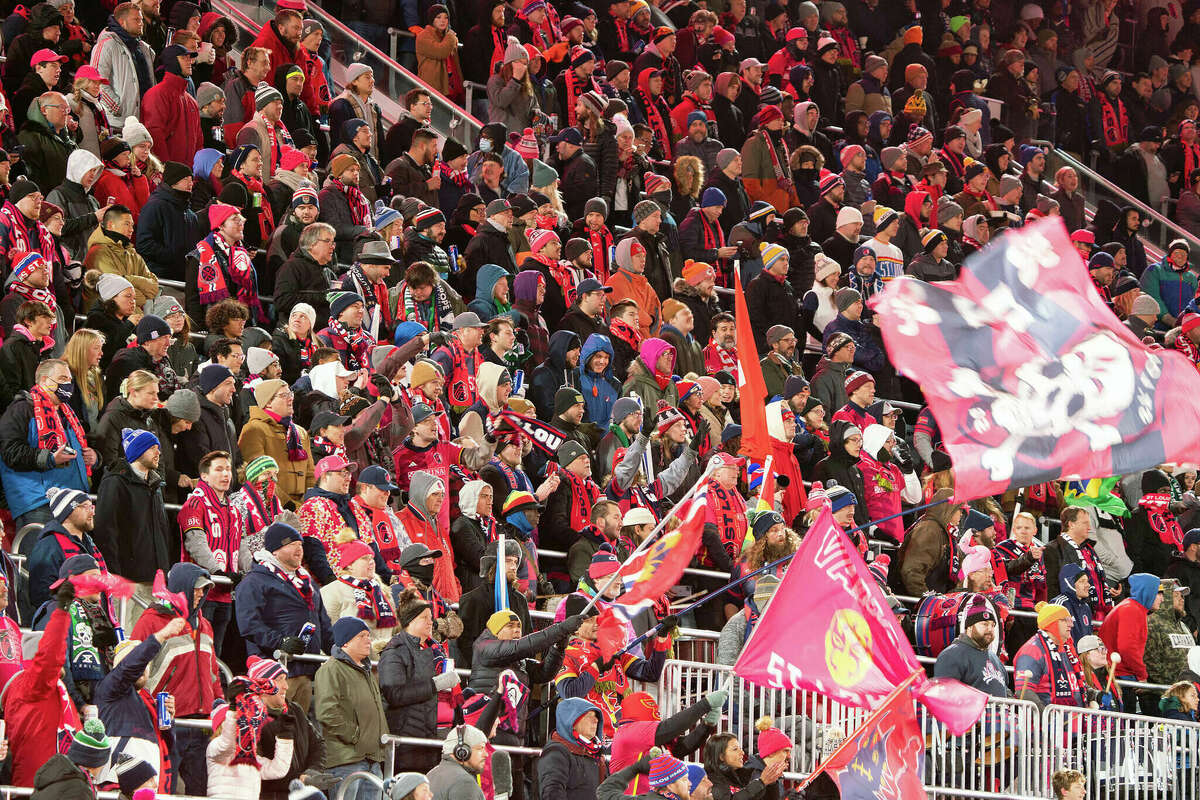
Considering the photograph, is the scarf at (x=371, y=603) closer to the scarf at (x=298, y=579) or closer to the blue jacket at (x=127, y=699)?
the scarf at (x=298, y=579)

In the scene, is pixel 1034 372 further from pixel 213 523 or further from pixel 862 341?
pixel 862 341

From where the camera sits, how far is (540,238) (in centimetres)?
1716

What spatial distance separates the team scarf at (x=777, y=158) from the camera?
21297 mm

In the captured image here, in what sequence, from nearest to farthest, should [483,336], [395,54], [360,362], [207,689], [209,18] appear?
[207,689]
[360,362]
[483,336]
[209,18]
[395,54]


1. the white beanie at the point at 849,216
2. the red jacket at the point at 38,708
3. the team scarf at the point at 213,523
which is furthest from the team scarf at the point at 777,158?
the red jacket at the point at 38,708

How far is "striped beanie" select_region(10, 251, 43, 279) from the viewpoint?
43.8ft

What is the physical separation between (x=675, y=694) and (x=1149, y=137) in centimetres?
1538

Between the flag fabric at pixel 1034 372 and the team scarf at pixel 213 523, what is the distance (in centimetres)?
452

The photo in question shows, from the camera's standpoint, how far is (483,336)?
15.8 m

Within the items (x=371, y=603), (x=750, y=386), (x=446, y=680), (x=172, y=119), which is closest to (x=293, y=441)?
(x=371, y=603)

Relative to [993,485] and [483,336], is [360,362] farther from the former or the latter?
[993,485]

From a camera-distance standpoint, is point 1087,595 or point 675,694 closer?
point 675,694

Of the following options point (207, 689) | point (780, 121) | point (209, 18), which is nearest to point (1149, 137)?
point (780, 121)

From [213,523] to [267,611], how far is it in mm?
760
